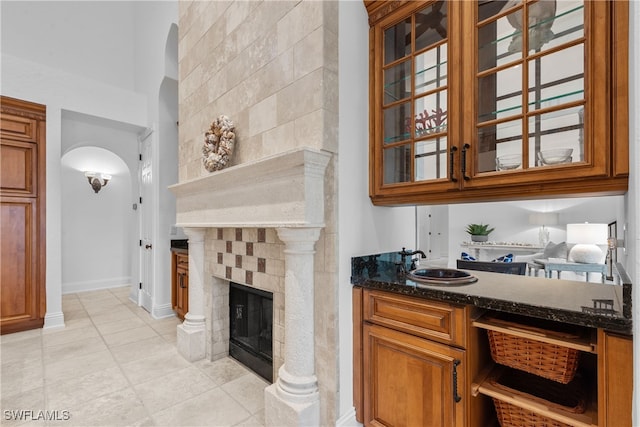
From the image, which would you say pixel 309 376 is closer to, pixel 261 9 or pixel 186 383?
pixel 186 383

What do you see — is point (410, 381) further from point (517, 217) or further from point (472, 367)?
point (517, 217)

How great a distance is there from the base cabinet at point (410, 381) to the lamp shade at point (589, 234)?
2636 millimetres

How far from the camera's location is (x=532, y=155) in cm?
136

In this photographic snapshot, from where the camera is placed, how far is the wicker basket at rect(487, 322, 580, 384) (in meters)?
1.22

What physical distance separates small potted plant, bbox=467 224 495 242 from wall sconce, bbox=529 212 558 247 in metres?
0.71

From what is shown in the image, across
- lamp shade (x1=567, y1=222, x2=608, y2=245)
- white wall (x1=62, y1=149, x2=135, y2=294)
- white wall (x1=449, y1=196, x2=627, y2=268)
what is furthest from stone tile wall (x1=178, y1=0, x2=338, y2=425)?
white wall (x1=449, y1=196, x2=627, y2=268)

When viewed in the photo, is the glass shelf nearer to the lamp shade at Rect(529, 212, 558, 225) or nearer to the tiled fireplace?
the tiled fireplace

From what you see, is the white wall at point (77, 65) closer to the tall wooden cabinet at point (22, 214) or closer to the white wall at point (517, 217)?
the tall wooden cabinet at point (22, 214)

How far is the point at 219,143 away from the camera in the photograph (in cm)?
228

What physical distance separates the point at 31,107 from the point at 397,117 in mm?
3997

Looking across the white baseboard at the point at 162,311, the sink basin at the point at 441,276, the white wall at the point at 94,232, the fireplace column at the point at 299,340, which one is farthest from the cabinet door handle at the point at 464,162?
the white wall at the point at 94,232

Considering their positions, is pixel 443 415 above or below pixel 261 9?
below

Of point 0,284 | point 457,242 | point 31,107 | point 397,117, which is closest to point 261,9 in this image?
point 397,117

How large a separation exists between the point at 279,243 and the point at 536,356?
1420 mm
